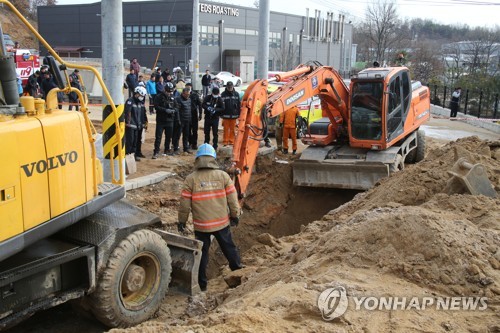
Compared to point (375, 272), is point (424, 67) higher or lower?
higher

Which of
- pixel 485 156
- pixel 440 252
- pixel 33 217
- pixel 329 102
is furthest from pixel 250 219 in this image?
pixel 33 217

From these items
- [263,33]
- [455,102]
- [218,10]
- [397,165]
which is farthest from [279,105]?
[218,10]

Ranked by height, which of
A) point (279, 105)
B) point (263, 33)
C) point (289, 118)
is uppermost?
point (263, 33)

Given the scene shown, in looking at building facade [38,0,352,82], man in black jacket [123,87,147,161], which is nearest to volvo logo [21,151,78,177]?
man in black jacket [123,87,147,161]

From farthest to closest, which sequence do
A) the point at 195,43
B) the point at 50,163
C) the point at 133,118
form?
1. the point at 195,43
2. the point at 133,118
3. the point at 50,163

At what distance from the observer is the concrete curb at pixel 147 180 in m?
10.3

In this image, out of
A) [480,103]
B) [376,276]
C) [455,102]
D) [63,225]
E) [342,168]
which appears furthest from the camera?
[455,102]

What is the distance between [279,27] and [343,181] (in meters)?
51.3

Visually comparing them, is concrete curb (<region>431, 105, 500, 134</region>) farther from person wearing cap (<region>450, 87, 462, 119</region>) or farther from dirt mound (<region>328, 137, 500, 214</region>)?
dirt mound (<region>328, 137, 500, 214</region>)

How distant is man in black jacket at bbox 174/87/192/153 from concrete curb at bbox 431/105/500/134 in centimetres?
1326

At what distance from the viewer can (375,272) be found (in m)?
5.15

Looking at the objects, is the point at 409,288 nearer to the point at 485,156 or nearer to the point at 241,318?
the point at 241,318

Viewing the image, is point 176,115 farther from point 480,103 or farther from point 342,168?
point 480,103

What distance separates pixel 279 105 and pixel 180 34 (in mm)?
43136
